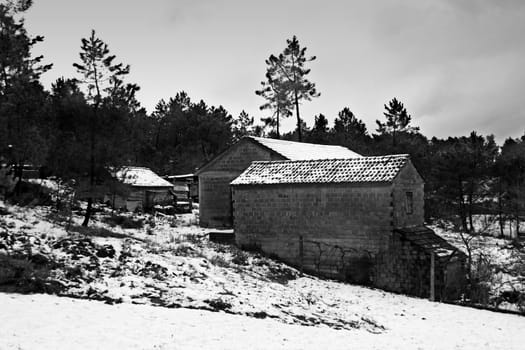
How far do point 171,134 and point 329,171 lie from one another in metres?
52.2

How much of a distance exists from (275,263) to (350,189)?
4871 mm

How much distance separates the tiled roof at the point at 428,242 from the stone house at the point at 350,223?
2.0 inches

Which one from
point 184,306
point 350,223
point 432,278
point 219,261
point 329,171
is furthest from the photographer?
point 329,171

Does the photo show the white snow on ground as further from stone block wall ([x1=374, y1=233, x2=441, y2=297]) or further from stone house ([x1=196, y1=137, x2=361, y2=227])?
stone house ([x1=196, y1=137, x2=361, y2=227])

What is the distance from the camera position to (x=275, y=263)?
21672 millimetres

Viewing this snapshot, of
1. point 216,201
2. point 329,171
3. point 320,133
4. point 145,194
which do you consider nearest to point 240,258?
point 329,171

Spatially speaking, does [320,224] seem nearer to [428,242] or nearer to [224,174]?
[428,242]

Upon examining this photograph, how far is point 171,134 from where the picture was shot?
2825 inches

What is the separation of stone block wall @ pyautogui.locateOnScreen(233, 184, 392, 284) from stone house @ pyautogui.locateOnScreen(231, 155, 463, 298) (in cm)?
4

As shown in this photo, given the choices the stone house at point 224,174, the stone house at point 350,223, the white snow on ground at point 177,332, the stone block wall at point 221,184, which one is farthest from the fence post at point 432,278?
the stone block wall at point 221,184

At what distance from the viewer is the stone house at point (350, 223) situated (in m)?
19.8

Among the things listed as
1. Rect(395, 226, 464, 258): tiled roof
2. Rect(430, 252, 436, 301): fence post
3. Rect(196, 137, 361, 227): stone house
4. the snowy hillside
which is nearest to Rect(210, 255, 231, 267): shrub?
the snowy hillside

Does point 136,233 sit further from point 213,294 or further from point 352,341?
point 352,341

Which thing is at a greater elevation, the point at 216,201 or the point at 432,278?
the point at 216,201
